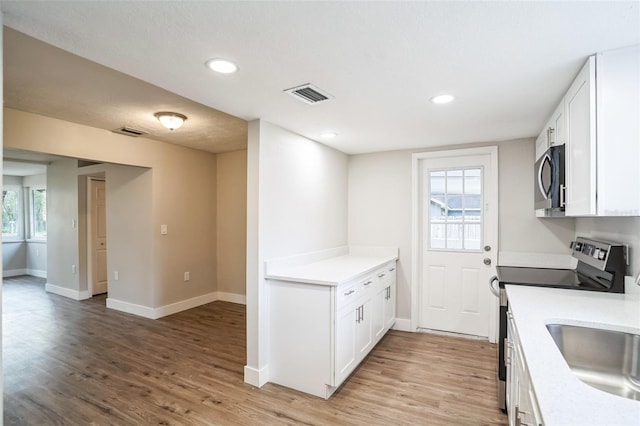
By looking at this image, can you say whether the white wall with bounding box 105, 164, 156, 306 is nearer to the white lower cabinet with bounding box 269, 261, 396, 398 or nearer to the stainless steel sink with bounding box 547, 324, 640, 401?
the white lower cabinet with bounding box 269, 261, 396, 398

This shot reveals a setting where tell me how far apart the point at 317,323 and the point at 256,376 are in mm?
721

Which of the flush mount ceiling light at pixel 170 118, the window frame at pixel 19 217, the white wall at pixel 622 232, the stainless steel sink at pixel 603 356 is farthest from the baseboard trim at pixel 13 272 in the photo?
the white wall at pixel 622 232

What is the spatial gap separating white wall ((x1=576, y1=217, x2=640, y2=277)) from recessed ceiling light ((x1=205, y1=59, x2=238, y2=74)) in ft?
8.08

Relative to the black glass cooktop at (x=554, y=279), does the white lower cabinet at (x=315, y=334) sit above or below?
below

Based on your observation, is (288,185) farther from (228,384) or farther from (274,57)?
(228,384)

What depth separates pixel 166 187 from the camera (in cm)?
461

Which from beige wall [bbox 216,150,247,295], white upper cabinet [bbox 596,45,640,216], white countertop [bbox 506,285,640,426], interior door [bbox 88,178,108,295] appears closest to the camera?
white countertop [bbox 506,285,640,426]

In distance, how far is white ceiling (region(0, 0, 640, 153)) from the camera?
1320mm

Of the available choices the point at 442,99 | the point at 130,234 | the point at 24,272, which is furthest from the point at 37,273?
the point at 442,99

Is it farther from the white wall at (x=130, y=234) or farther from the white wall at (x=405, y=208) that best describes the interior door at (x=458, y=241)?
the white wall at (x=130, y=234)

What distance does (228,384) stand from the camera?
272cm

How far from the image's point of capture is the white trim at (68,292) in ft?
17.8

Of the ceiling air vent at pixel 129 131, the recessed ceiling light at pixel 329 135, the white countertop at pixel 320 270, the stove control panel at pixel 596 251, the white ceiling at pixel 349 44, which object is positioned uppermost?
the ceiling air vent at pixel 129 131

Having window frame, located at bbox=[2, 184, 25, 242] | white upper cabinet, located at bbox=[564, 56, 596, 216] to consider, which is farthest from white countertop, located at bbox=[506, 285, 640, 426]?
window frame, located at bbox=[2, 184, 25, 242]
